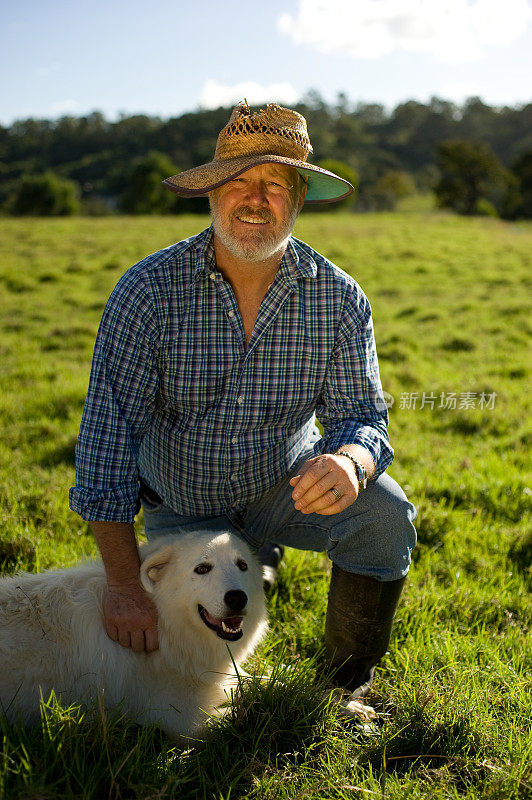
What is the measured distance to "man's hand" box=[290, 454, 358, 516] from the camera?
7.88 ft

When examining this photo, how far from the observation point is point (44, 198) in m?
58.8

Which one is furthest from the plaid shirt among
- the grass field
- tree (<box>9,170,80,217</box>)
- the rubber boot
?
tree (<box>9,170,80,217</box>)

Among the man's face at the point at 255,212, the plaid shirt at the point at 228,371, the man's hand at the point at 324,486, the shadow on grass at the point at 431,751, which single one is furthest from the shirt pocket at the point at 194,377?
the shadow on grass at the point at 431,751

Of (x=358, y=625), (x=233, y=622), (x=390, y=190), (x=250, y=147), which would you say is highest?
(x=390, y=190)

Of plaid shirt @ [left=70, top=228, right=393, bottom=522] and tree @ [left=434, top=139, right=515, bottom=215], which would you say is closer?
plaid shirt @ [left=70, top=228, right=393, bottom=522]

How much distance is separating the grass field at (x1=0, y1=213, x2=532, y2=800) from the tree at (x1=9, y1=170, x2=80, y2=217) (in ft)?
180

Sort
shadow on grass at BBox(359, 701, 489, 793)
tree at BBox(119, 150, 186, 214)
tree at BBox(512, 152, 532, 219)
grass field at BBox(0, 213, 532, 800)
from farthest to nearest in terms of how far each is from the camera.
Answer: tree at BBox(119, 150, 186, 214) → tree at BBox(512, 152, 532, 219) → shadow on grass at BBox(359, 701, 489, 793) → grass field at BBox(0, 213, 532, 800)

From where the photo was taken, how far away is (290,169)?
2.99 m

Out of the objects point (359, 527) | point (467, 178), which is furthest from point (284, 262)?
point (467, 178)

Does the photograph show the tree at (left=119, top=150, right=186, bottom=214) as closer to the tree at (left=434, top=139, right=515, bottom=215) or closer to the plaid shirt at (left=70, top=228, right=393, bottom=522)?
the tree at (left=434, top=139, right=515, bottom=215)

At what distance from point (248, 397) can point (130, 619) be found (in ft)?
3.66

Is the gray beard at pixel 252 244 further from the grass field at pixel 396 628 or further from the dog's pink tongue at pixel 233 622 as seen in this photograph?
the grass field at pixel 396 628

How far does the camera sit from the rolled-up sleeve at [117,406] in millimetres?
2656

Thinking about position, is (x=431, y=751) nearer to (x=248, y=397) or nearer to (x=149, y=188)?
(x=248, y=397)
